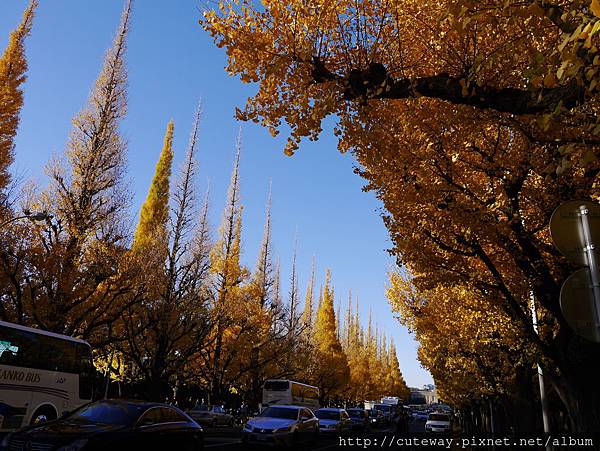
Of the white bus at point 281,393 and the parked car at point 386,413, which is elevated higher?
the white bus at point 281,393

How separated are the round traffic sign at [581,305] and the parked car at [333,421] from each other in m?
20.9

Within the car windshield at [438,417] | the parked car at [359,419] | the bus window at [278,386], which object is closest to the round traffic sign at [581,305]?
the bus window at [278,386]

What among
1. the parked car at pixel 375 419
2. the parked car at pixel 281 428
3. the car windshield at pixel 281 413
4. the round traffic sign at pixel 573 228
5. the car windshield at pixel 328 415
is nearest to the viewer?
the round traffic sign at pixel 573 228

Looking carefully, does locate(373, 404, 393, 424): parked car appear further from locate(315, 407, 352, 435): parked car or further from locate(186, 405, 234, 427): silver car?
locate(315, 407, 352, 435): parked car

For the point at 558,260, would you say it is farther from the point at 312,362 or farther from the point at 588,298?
the point at 312,362

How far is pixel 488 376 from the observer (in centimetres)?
1897

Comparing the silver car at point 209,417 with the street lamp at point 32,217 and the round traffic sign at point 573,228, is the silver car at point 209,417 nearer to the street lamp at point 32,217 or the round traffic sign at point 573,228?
the street lamp at point 32,217

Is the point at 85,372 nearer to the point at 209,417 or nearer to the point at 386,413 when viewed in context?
the point at 209,417

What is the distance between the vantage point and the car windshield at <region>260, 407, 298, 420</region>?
1520 cm

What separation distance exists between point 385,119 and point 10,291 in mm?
16853

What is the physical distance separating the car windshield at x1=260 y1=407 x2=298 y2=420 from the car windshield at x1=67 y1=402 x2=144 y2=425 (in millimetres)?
8668

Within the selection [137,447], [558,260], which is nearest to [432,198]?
[558,260]

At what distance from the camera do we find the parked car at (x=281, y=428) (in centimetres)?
1329

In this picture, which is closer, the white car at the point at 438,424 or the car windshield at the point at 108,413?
the car windshield at the point at 108,413
